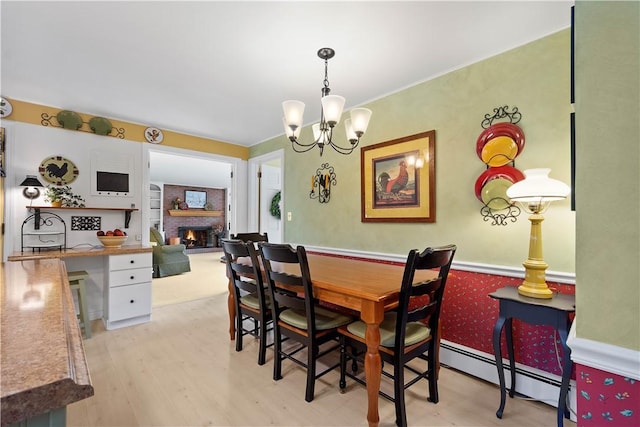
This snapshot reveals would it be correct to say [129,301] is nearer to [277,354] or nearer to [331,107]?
[277,354]

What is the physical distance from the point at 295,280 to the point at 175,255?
496cm

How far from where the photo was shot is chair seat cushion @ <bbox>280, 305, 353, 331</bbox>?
1912 mm

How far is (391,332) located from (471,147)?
4.90 ft

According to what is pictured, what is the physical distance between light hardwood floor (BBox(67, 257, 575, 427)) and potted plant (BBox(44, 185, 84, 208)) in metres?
1.52

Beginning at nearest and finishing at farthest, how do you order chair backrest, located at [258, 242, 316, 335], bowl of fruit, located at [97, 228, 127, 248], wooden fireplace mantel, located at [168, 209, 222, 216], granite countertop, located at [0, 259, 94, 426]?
1. granite countertop, located at [0, 259, 94, 426]
2. chair backrest, located at [258, 242, 316, 335]
3. bowl of fruit, located at [97, 228, 127, 248]
4. wooden fireplace mantel, located at [168, 209, 222, 216]

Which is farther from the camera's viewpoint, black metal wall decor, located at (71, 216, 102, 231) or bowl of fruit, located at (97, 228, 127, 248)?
black metal wall decor, located at (71, 216, 102, 231)

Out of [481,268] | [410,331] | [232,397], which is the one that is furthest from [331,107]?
[232,397]

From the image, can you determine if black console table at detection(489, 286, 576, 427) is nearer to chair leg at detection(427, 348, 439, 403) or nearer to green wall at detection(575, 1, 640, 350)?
chair leg at detection(427, 348, 439, 403)

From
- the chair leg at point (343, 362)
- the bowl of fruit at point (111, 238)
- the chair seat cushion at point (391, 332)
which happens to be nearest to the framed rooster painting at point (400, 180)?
the chair seat cushion at point (391, 332)

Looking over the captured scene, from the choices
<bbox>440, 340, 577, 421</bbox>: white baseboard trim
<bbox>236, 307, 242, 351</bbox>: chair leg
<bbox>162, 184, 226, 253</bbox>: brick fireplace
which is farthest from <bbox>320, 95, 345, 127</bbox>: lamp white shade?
<bbox>162, 184, 226, 253</bbox>: brick fireplace

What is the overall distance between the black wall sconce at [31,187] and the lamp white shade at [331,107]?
9.81 ft

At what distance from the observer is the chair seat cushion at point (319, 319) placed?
6.27 feet

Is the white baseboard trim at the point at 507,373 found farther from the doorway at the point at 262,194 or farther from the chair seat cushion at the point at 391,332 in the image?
the doorway at the point at 262,194

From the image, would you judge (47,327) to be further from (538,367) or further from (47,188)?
(47,188)
